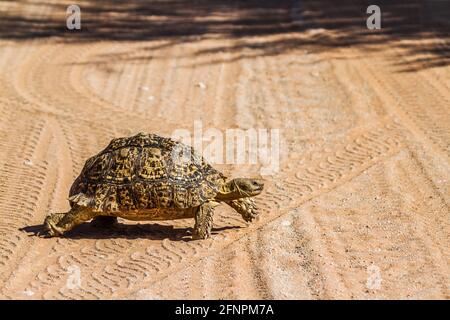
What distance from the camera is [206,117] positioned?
13.6m

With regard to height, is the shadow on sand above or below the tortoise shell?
below

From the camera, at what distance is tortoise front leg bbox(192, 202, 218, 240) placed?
8.88 metres

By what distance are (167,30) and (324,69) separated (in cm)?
429

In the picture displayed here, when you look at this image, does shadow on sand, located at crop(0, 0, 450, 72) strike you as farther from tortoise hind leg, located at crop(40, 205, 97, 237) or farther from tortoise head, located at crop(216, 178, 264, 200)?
tortoise hind leg, located at crop(40, 205, 97, 237)

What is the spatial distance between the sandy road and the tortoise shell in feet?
1.37

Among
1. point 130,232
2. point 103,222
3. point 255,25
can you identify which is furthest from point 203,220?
point 255,25

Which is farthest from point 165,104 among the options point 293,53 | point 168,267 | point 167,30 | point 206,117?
point 168,267

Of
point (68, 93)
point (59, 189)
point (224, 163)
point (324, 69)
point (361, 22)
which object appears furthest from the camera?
point (361, 22)

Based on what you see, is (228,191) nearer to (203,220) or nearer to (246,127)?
(203,220)

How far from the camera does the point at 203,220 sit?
349 inches

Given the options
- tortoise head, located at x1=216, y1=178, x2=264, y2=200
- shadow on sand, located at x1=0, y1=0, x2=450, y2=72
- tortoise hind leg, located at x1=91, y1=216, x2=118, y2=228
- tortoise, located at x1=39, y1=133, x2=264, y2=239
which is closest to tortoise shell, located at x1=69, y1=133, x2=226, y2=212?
tortoise, located at x1=39, y1=133, x2=264, y2=239

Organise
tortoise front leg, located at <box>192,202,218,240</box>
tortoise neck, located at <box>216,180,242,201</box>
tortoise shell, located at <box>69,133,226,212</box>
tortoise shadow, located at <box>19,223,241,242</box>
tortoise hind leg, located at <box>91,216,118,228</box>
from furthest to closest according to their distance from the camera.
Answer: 1. tortoise hind leg, located at <box>91,216,118,228</box>
2. tortoise shadow, located at <box>19,223,241,242</box>
3. tortoise neck, located at <box>216,180,242,201</box>
4. tortoise front leg, located at <box>192,202,218,240</box>
5. tortoise shell, located at <box>69,133,226,212</box>

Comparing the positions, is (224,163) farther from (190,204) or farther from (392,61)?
(392,61)

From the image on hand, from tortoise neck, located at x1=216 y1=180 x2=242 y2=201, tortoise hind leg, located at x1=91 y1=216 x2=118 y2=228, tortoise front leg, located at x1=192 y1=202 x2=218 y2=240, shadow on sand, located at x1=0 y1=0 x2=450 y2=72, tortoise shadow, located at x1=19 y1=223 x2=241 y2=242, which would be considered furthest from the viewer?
shadow on sand, located at x1=0 y1=0 x2=450 y2=72
